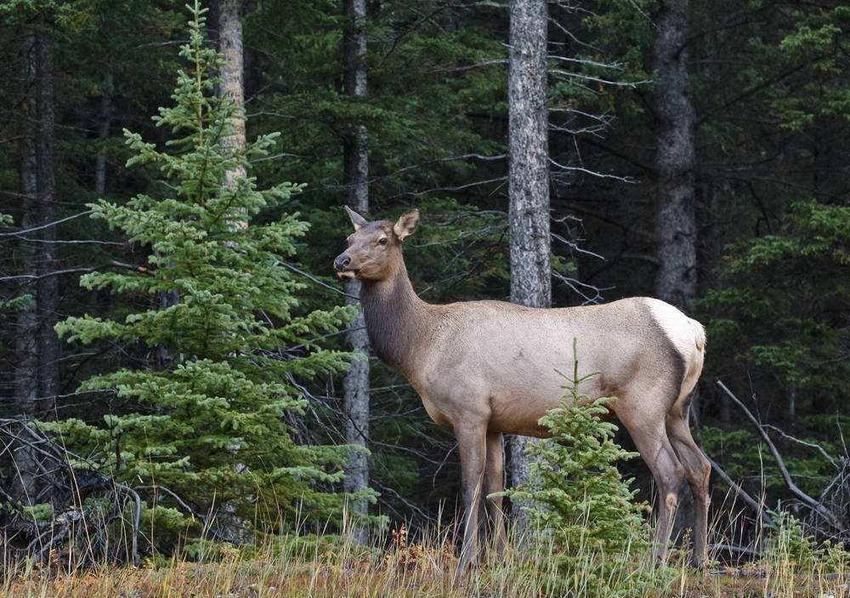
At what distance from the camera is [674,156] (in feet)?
66.1

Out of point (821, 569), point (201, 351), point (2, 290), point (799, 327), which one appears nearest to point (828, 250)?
point (799, 327)

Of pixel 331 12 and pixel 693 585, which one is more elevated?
pixel 331 12

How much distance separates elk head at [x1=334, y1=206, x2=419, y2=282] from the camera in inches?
373

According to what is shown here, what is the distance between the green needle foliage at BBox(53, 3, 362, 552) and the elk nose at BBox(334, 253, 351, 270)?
1.82 feet

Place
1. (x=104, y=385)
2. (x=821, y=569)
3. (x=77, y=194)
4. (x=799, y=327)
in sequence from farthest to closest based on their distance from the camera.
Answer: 1. (x=77, y=194)
2. (x=799, y=327)
3. (x=104, y=385)
4. (x=821, y=569)

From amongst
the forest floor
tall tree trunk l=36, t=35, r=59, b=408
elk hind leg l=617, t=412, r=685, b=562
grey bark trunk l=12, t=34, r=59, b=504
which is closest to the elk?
elk hind leg l=617, t=412, r=685, b=562

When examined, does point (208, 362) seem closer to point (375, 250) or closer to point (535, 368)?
point (375, 250)

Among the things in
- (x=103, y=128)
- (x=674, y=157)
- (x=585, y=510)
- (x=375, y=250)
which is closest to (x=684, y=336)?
(x=375, y=250)

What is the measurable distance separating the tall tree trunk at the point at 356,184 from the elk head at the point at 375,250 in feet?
20.1

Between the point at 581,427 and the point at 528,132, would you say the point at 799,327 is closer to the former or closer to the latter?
the point at 528,132

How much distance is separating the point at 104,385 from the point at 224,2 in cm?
626

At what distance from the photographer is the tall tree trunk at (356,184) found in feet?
53.0

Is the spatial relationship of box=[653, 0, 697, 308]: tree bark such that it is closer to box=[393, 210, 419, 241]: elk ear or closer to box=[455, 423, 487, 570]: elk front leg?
box=[393, 210, 419, 241]: elk ear

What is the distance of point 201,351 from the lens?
853cm
